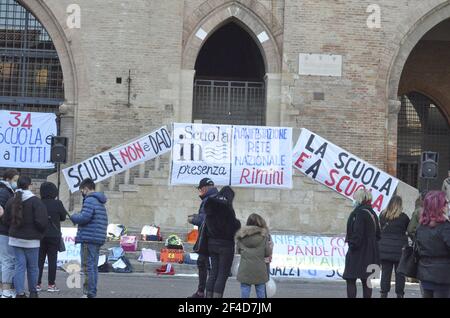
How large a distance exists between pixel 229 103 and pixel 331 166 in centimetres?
505

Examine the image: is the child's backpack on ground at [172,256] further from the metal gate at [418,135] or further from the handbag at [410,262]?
the metal gate at [418,135]

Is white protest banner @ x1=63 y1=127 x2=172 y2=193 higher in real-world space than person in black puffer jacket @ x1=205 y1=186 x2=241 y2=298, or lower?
higher

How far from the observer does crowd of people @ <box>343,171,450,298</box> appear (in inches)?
340

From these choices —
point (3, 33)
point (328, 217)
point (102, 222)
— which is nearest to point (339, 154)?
point (328, 217)

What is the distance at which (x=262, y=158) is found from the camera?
19.9m

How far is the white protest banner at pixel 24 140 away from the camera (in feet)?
73.5

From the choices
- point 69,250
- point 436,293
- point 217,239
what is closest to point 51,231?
point 217,239

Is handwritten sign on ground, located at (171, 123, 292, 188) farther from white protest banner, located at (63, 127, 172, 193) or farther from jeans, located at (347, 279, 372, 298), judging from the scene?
jeans, located at (347, 279, 372, 298)

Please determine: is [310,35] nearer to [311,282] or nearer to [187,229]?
[187,229]

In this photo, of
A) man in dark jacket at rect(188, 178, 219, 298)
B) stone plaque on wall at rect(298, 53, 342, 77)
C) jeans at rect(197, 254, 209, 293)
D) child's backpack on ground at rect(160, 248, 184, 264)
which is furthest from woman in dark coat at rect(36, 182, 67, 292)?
stone plaque on wall at rect(298, 53, 342, 77)

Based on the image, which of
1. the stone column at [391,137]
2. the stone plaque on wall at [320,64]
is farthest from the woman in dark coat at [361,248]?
the stone column at [391,137]

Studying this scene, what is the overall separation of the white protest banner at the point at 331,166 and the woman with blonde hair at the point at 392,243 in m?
7.42

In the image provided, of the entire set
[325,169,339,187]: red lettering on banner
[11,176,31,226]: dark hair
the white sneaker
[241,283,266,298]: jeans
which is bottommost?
the white sneaker

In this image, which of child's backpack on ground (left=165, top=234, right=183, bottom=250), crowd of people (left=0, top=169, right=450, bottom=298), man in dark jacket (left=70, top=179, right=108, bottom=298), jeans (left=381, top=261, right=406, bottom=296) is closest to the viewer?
crowd of people (left=0, top=169, right=450, bottom=298)
